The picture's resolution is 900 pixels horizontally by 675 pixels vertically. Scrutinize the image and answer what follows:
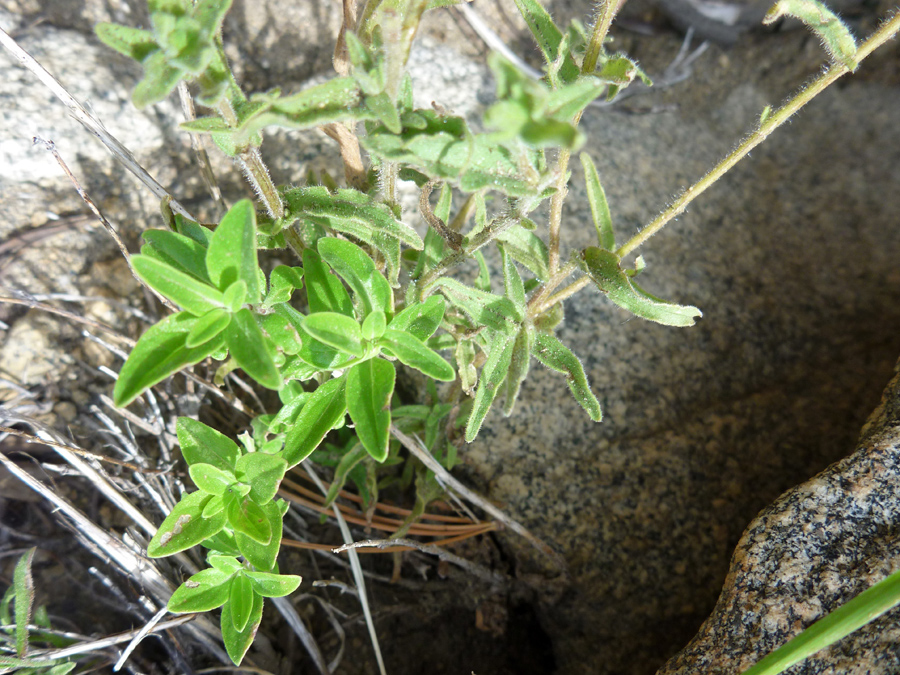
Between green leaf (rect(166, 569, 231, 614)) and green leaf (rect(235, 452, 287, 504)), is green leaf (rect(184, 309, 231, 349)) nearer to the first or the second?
green leaf (rect(235, 452, 287, 504))

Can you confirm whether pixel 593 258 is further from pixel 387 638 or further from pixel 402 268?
pixel 387 638

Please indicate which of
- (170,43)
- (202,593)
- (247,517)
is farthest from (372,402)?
(170,43)

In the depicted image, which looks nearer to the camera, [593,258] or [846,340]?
[593,258]

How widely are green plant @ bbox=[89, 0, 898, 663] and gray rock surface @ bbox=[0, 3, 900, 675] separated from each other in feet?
2.08

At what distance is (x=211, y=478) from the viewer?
4.28 feet

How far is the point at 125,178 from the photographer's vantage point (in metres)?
2.17

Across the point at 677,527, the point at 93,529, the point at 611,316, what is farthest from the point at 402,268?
the point at 677,527

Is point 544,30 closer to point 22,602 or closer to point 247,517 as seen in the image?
point 247,517

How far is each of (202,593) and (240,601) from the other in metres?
0.09

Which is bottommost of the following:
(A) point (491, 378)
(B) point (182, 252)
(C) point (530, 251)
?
(A) point (491, 378)

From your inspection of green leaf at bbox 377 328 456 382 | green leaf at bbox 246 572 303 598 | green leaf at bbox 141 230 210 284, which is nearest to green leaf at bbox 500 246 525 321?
green leaf at bbox 377 328 456 382

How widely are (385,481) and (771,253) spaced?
6.02 ft

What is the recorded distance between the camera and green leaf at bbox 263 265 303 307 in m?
1.33

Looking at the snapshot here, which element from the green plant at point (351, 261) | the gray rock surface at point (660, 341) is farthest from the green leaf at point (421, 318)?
the gray rock surface at point (660, 341)
